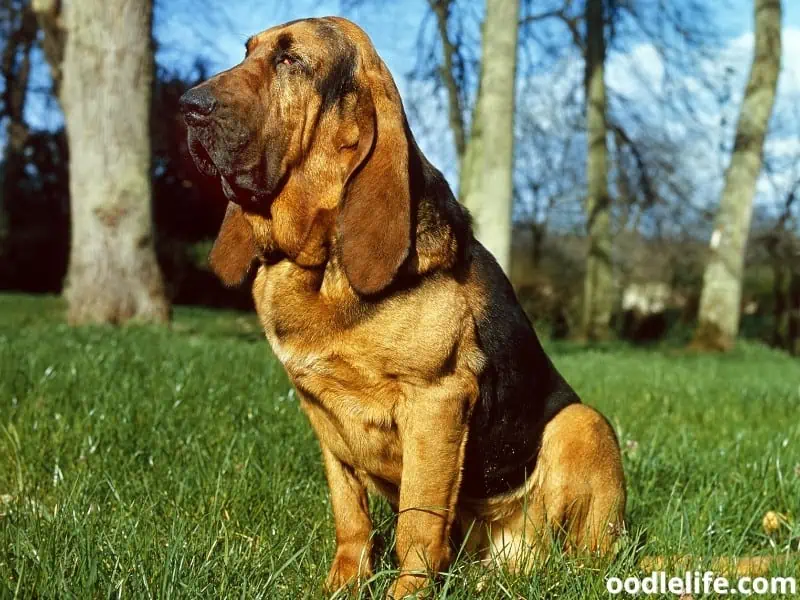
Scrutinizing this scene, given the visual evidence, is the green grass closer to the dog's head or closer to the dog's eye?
the dog's head

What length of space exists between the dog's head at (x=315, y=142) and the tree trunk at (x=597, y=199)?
18320mm

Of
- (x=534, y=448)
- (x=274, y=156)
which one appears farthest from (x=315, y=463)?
(x=274, y=156)

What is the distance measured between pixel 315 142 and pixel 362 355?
2.38 ft

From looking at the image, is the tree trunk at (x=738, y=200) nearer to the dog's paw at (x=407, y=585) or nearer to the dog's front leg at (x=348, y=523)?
the dog's front leg at (x=348, y=523)

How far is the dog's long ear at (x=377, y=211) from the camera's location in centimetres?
271

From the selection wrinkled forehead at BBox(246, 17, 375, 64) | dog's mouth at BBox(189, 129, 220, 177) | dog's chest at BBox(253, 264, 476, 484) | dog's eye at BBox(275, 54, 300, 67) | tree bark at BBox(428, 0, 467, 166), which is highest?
tree bark at BBox(428, 0, 467, 166)

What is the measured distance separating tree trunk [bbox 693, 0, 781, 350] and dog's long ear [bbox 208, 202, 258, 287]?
14.6 meters

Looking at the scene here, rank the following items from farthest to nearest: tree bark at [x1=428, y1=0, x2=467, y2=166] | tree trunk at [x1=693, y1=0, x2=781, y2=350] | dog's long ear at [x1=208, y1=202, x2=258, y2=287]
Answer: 1. tree bark at [x1=428, y1=0, x2=467, y2=166]
2. tree trunk at [x1=693, y1=0, x2=781, y2=350]
3. dog's long ear at [x1=208, y1=202, x2=258, y2=287]

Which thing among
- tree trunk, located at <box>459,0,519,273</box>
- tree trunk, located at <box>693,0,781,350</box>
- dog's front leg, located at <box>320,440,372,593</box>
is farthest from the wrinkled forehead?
tree trunk, located at <box>693,0,781,350</box>

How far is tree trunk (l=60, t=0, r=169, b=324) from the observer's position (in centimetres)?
1101

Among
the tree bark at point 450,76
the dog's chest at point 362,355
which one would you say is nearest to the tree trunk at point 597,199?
the tree bark at point 450,76

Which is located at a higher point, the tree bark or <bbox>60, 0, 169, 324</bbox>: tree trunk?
the tree bark

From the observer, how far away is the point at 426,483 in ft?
9.04

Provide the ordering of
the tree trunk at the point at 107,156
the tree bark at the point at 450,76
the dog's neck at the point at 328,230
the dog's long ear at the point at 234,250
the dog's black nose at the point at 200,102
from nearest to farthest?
the dog's black nose at the point at 200,102 < the dog's neck at the point at 328,230 < the dog's long ear at the point at 234,250 < the tree trunk at the point at 107,156 < the tree bark at the point at 450,76
